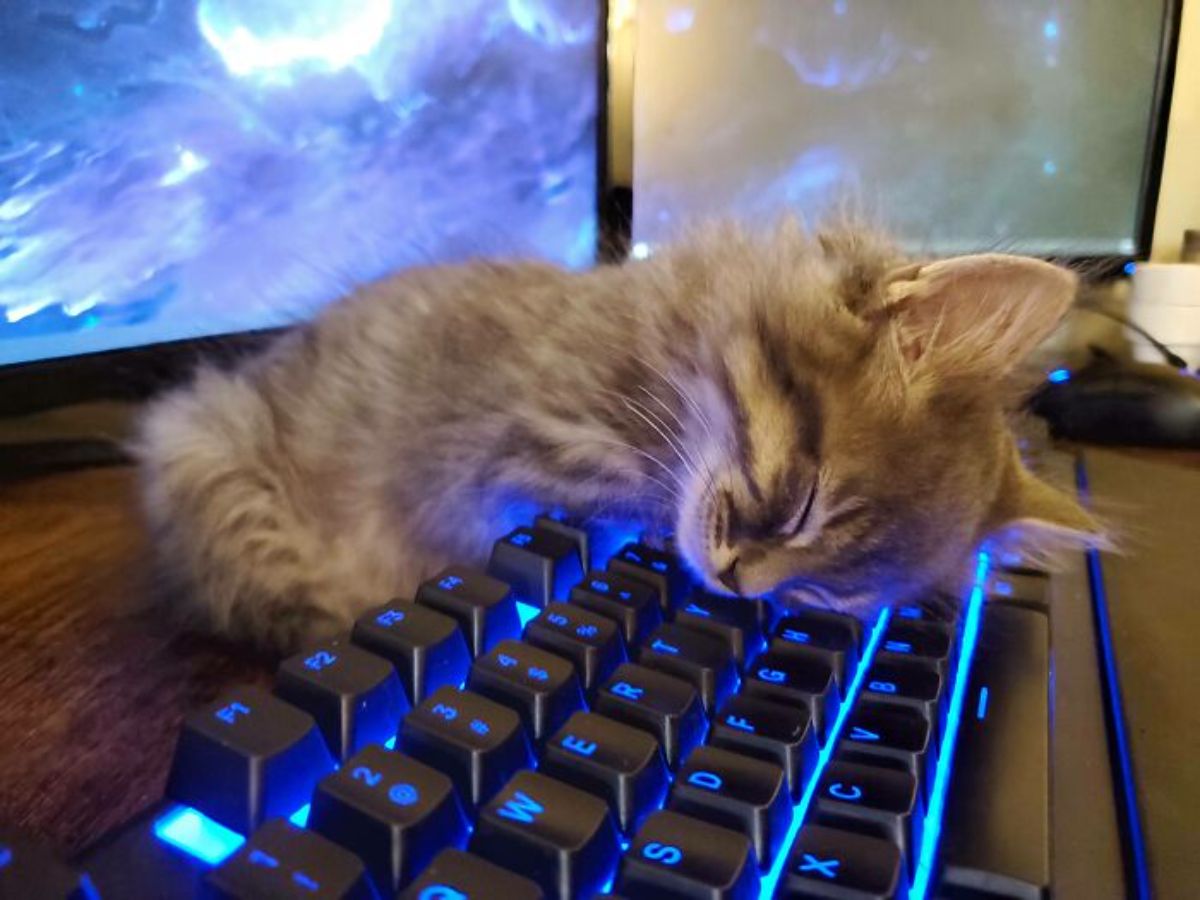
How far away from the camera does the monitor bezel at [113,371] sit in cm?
75

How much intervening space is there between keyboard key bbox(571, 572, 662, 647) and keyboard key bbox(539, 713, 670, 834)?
0.10m

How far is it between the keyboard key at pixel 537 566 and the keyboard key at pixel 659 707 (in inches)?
3.9

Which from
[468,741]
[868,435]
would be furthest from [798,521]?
[468,741]

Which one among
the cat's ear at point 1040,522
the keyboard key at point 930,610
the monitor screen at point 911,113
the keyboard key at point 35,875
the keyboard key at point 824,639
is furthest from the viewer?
the monitor screen at point 911,113

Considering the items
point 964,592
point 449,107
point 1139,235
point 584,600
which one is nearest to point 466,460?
point 584,600

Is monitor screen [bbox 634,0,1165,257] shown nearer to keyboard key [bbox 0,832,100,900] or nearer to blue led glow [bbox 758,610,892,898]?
blue led glow [bbox 758,610,892,898]

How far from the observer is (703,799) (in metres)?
0.38

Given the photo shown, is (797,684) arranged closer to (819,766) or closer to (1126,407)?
(819,766)

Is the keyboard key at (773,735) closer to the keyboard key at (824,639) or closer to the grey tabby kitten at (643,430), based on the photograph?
the keyboard key at (824,639)

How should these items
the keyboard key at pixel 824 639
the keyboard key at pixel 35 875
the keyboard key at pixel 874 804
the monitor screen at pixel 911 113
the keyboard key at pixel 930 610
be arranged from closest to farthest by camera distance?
the keyboard key at pixel 35 875 < the keyboard key at pixel 874 804 < the keyboard key at pixel 824 639 < the keyboard key at pixel 930 610 < the monitor screen at pixel 911 113

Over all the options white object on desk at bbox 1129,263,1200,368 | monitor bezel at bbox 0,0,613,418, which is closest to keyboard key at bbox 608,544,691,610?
monitor bezel at bbox 0,0,613,418

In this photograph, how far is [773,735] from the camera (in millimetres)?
429

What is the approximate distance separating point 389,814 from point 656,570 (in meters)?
Answer: 0.28

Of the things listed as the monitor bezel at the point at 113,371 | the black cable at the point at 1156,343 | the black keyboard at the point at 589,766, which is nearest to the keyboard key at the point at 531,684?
the black keyboard at the point at 589,766
